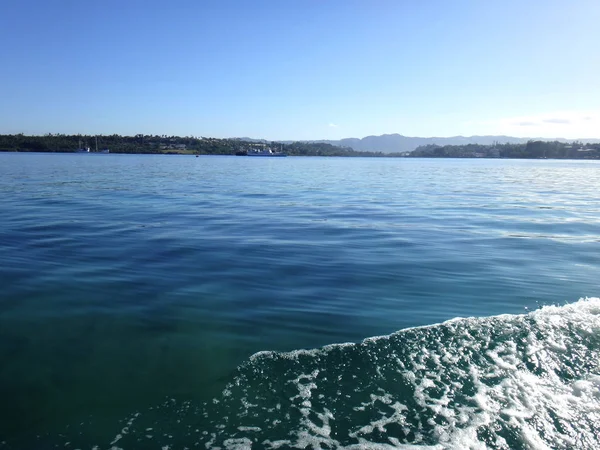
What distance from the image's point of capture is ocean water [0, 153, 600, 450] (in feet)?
16.0

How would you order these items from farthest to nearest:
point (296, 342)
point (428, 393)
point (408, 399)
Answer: point (296, 342)
point (428, 393)
point (408, 399)

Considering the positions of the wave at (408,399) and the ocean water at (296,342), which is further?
the ocean water at (296,342)

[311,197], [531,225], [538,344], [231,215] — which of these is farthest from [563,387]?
[311,197]

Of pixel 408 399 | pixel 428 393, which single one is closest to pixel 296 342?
pixel 408 399

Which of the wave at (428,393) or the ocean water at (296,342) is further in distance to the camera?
the ocean water at (296,342)

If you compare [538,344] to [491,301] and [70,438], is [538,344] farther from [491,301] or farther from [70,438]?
[70,438]

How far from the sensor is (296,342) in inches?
270

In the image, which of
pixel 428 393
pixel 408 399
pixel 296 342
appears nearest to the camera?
Result: pixel 408 399

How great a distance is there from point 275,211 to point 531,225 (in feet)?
37.4

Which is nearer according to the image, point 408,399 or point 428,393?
point 408,399

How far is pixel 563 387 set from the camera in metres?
5.61

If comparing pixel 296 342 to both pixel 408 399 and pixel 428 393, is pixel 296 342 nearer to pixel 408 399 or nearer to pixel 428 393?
pixel 408 399

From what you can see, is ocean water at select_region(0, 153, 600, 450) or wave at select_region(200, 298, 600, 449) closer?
wave at select_region(200, 298, 600, 449)

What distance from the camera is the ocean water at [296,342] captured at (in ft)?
16.0
